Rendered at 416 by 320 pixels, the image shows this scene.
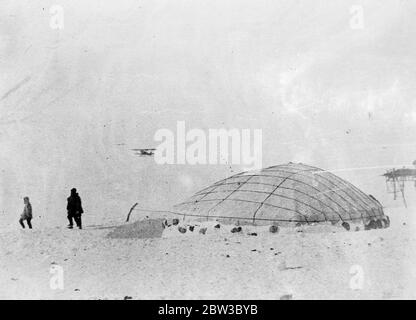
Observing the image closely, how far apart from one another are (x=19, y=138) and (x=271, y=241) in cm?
626

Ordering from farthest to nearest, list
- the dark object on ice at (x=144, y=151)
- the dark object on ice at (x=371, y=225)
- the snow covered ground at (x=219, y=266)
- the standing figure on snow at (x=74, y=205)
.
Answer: the dark object on ice at (x=144, y=151)
the standing figure on snow at (x=74, y=205)
the dark object on ice at (x=371, y=225)
the snow covered ground at (x=219, y=266)

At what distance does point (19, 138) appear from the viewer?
10438 millimetres

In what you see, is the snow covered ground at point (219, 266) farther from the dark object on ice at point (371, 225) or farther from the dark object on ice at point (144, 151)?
the dark object on ice at point (144, 151)

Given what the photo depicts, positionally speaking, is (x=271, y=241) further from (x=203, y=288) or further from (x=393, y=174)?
(x=393, y=174)

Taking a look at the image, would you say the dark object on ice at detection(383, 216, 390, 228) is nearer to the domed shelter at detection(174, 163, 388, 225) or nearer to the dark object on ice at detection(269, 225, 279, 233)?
the domed shelter at detection(174, 163, 388, 225)

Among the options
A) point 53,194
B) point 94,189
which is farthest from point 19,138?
point 94,189

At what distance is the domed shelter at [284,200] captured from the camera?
8312mm

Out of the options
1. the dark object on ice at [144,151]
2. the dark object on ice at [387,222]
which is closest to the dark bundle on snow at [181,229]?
the dark object on ice at [387,222]

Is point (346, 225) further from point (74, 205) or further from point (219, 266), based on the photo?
point (74, 205)

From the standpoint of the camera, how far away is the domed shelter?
327 inches

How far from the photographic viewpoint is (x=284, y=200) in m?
8.57

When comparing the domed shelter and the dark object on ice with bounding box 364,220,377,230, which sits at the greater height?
the domed shelter

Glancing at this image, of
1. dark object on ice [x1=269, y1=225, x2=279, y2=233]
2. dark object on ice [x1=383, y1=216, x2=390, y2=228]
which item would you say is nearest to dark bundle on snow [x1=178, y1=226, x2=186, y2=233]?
dark object on ice [x1=269, y1=225, x2=279, y2=233]

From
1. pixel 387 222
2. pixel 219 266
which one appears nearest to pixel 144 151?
pixel 387 222
